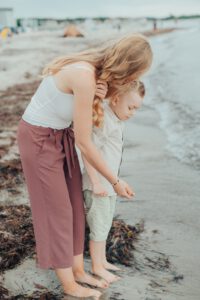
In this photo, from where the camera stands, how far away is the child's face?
9.08ft

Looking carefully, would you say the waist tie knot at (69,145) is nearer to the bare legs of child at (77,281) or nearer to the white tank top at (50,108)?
the white tank top at (50,108)

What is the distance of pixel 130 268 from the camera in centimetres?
318

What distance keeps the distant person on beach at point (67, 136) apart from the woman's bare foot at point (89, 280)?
88mm

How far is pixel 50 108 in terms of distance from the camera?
8.37 ft

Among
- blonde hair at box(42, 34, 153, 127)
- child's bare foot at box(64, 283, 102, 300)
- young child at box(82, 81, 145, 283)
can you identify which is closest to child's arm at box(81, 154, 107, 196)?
young child at box(82, 81, 145, 283)

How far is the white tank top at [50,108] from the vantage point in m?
2.50

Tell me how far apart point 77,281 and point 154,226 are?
0.97 metres

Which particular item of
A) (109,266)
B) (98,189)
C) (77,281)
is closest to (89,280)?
(77,281)

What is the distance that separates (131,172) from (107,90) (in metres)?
2.58

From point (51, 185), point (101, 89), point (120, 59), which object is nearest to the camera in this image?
point (120, 59)

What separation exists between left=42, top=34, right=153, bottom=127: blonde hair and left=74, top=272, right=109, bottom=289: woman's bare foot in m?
1.13

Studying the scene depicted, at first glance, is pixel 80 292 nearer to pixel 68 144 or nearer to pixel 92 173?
pixel 92 173

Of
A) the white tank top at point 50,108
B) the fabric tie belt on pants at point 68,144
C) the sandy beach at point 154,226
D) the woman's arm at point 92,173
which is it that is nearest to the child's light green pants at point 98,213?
the woman's arm at point 92,173

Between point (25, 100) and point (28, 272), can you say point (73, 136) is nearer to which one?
point (28, 272)
